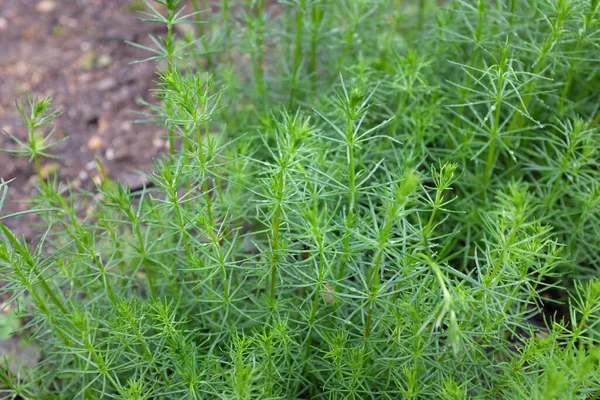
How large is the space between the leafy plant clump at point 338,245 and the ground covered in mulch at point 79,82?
0.30 meters

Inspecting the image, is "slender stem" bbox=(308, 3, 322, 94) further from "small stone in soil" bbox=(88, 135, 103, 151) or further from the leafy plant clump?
"small stone in soil" bbox=(88, 135, 103, 151)

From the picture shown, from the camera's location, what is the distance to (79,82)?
12.6 feet

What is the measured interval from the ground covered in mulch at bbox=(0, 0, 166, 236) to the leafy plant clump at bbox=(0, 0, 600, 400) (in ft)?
0.97

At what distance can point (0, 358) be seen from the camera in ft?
8.68

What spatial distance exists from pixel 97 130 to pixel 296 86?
51.4 inches

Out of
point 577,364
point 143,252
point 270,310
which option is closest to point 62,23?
point 143,252

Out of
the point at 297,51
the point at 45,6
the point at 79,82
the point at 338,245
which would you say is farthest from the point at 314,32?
the point at 45,6

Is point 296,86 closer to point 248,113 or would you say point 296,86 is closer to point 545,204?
point 248,113

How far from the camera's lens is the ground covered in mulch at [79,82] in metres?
3.43

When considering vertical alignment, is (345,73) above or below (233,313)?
above

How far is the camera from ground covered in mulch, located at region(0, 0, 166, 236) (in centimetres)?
343

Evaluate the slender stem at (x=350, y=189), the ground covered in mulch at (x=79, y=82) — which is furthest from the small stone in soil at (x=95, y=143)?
the slender stem at (x=350, y=189)

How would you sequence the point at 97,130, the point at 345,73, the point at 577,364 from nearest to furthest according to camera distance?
the point at 577,364, the point at 345,73, the point at 97,130

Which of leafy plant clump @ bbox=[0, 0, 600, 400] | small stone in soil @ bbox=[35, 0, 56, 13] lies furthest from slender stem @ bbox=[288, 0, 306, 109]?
small stone in soil @ bbox=[35, 0, 56, 13]
